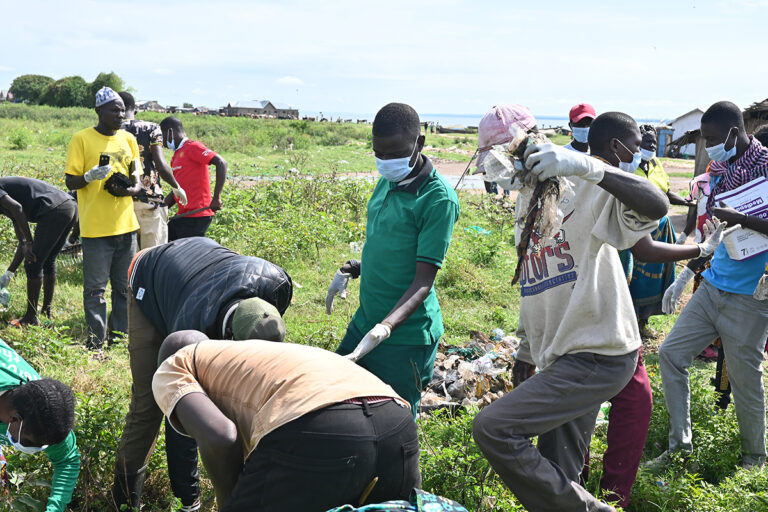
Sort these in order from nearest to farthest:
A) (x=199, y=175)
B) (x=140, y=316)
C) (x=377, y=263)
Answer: (x=140, y=316) → (x=377, y=263) → (x=199, y=175)

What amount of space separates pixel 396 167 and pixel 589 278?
0.98 metres

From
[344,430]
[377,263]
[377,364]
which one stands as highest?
[377,263]

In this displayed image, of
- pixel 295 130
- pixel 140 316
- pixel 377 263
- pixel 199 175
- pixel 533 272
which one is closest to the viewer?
pixel 533 272

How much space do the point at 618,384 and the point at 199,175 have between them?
4477 millimetres

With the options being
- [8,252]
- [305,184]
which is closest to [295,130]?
[305,184]

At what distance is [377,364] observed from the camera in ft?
9.36

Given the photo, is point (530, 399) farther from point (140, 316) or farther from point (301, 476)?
point (140, 316)

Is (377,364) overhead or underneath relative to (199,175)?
underneath

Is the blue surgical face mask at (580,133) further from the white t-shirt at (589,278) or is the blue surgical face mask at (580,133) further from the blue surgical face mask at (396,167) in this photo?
the white t-shirt at (589,278)

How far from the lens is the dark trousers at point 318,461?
5.72ft

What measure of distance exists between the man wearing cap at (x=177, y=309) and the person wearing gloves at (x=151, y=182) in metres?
2.81

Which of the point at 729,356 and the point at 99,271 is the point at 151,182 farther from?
the point at 729,356

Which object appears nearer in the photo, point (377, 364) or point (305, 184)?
point (377, 364)

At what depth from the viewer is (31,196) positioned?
5.20 meters
